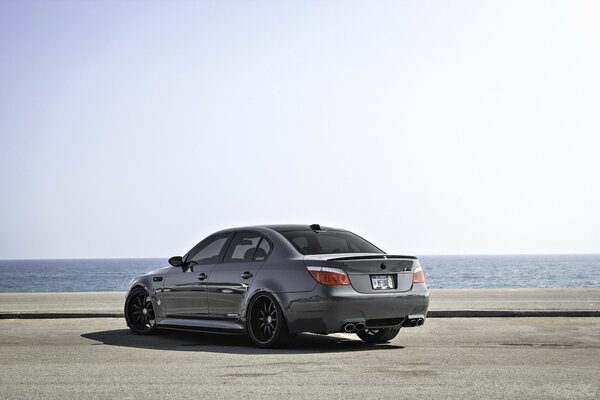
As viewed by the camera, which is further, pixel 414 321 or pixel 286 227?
pixel 286 227

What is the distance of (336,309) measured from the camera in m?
10.4

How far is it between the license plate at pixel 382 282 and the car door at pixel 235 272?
1461mm

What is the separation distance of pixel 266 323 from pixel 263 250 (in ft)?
3.26

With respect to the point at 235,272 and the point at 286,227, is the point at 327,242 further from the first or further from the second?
the point at 235,272

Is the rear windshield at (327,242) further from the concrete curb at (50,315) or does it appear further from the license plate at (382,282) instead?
the concrete curb at (50,315)

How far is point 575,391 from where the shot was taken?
7.29 m

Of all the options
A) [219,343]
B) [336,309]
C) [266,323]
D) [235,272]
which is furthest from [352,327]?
[219,343]

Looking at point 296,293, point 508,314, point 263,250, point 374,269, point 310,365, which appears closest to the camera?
point 310,365

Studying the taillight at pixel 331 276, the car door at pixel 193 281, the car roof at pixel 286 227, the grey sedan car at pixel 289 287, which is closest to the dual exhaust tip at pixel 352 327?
the grey sedan car at pixel 289 287

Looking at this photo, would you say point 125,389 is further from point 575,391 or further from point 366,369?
point 575,391

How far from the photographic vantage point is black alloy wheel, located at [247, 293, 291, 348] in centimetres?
1073

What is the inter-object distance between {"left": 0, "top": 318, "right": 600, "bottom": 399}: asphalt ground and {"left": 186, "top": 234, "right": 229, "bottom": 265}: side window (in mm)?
1118

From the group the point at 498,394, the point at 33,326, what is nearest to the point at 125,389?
the point at 498,394

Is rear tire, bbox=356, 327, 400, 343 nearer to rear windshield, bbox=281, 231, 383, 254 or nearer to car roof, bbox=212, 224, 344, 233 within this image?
rear windshield, bbox=281, 231, 383, 254
